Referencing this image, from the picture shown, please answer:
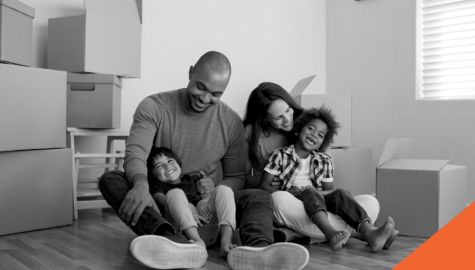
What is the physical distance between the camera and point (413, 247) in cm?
165

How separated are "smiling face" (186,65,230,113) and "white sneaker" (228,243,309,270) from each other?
55 centimetres

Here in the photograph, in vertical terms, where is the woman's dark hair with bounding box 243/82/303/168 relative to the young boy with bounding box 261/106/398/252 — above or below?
above

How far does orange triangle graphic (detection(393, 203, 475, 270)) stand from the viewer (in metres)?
1.34

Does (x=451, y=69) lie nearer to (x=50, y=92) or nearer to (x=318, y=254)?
(x=318, y=254)

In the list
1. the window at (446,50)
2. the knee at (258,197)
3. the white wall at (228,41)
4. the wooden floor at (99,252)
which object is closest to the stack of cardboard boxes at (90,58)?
the white wall at (228,41)

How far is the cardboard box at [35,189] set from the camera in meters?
1.81

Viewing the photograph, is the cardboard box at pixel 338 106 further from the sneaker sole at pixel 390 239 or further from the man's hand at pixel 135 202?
the man's hand at pixel 135 202

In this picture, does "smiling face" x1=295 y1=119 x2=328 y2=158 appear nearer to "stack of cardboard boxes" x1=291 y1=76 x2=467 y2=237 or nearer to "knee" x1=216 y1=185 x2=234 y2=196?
"stack of cardboard boxes" x1=291 y1=76 x2=467 y2=237

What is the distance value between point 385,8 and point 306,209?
1765 mm

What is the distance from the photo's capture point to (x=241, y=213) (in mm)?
1543

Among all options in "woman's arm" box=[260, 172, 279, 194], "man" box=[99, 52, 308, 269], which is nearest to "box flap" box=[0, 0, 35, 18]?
"man" box=[99, 52, 308, 269]

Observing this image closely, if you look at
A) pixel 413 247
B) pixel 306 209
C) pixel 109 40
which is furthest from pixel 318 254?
pixel 109 40

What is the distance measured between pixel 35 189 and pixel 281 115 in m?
1.02

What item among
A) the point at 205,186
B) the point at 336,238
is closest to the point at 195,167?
the point at 205,186
